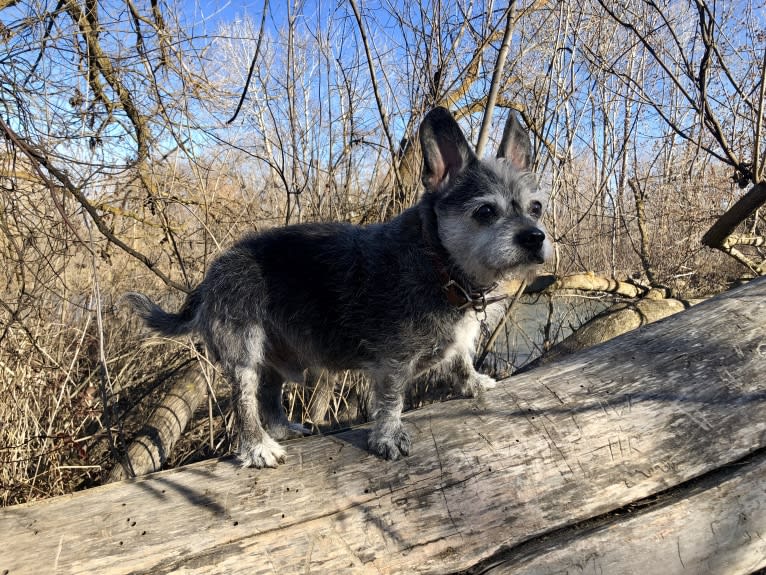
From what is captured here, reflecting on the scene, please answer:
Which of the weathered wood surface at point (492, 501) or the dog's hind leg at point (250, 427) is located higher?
the dog's hind leg at point (250, 427)

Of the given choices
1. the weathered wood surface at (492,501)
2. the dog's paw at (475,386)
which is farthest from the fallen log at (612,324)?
the weathered wood surface at (492,501)

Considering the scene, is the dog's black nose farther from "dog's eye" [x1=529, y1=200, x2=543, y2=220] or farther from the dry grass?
the dry grass

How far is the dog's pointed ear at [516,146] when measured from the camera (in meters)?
3.22

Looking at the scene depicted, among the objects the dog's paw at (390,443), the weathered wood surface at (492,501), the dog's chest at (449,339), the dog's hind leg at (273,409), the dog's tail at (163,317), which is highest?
the dog's tail at (163,317)

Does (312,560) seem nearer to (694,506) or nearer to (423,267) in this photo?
(423,267)

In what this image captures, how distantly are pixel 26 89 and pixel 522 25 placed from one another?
431 cm

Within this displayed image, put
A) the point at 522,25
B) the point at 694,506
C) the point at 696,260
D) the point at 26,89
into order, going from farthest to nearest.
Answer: the point at 696,260 < the point at 522,25 < the point at 26,89 < the point at 694,506

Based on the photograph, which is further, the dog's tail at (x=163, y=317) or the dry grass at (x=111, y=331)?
the dry grass at (x=111, y=331)

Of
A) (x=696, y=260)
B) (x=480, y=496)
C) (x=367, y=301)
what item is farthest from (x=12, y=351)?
(x=696, y=260)

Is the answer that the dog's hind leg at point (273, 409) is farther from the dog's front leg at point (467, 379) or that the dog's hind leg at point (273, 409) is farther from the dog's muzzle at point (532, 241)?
the dog's muzzle at point (532, 241)

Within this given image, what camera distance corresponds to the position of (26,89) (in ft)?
11.3

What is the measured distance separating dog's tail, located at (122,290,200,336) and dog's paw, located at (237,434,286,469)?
941mm

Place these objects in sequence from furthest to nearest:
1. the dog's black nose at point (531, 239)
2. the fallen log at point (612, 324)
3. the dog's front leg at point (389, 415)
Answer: the fallen log at point (612, 324), the dog's front leg at point (389, 415), the dog's black nose at point (531, 239)

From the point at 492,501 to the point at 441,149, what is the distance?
1999mm
